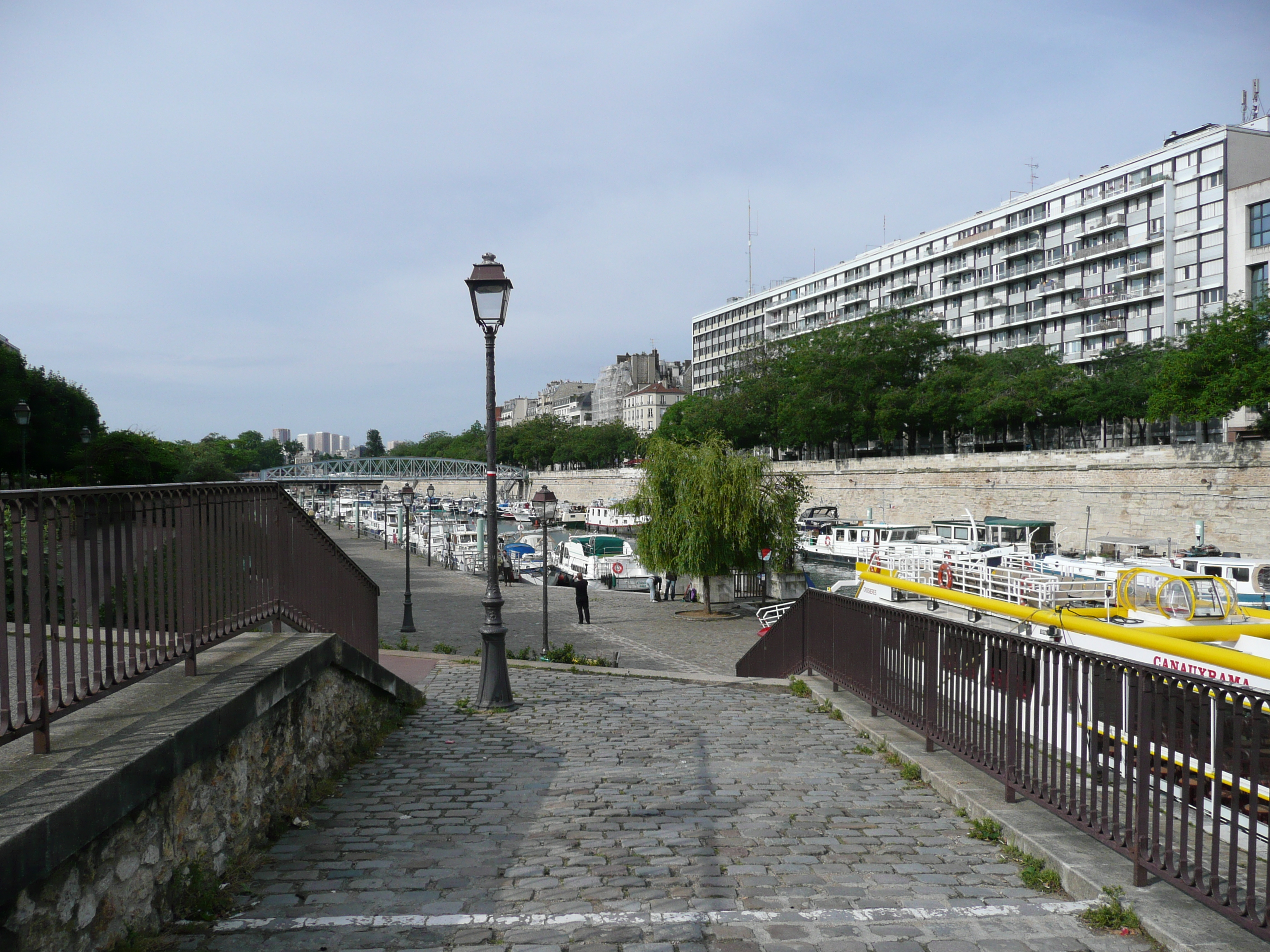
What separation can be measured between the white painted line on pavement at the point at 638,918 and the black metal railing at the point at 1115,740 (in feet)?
1.82

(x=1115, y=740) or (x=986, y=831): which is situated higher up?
(x=1115, y=740)

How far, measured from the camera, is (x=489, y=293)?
1030cm

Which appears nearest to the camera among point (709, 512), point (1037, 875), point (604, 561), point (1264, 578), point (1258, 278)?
point (1037, 875)

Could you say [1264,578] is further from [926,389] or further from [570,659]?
[926,389]

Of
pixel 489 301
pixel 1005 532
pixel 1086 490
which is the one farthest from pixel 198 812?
pixel 1086 490

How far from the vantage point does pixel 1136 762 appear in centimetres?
441

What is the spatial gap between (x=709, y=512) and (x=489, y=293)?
64.6 ft

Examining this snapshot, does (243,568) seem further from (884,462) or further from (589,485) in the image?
(589,485)

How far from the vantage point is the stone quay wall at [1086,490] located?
42656mm

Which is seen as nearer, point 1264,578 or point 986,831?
point 986,831

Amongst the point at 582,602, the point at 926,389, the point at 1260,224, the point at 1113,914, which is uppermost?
the point at 1260,224

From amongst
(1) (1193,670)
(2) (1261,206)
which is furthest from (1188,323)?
(1) (1193,670)

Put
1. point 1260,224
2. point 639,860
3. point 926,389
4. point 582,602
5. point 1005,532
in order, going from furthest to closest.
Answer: point 926,389 < point 1005,532 < point 1260,224 < point 582,602 < point 639,860

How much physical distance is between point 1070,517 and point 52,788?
55018mm
